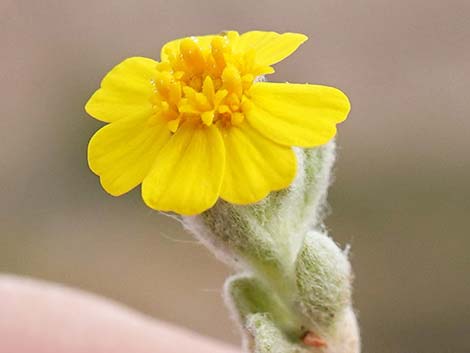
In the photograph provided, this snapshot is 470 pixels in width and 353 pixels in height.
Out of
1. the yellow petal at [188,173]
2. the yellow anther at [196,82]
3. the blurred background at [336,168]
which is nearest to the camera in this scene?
the yellow petal at [188,173]

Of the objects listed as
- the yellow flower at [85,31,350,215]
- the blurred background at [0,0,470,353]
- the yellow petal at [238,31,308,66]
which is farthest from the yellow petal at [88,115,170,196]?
the blurred background at [0,0,470,353]

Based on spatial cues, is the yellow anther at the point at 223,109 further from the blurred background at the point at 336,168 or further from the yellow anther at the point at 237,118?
the blurred background at the point at 336,168

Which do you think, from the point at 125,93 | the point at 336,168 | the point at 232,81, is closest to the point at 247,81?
the point at 232,81

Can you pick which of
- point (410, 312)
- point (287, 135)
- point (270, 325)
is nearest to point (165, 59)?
point (287, 135)

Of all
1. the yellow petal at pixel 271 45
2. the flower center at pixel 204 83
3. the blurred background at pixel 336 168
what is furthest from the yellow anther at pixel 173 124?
the blurred background at pixel 336 168

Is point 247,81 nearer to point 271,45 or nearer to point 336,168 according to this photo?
point 271,45

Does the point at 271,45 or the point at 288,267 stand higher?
the point at 271,45

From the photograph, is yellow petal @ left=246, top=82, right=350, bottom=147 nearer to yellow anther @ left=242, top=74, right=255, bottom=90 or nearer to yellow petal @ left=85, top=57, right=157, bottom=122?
yellow anther @ left=242, top=74, right=255, bottom=90
